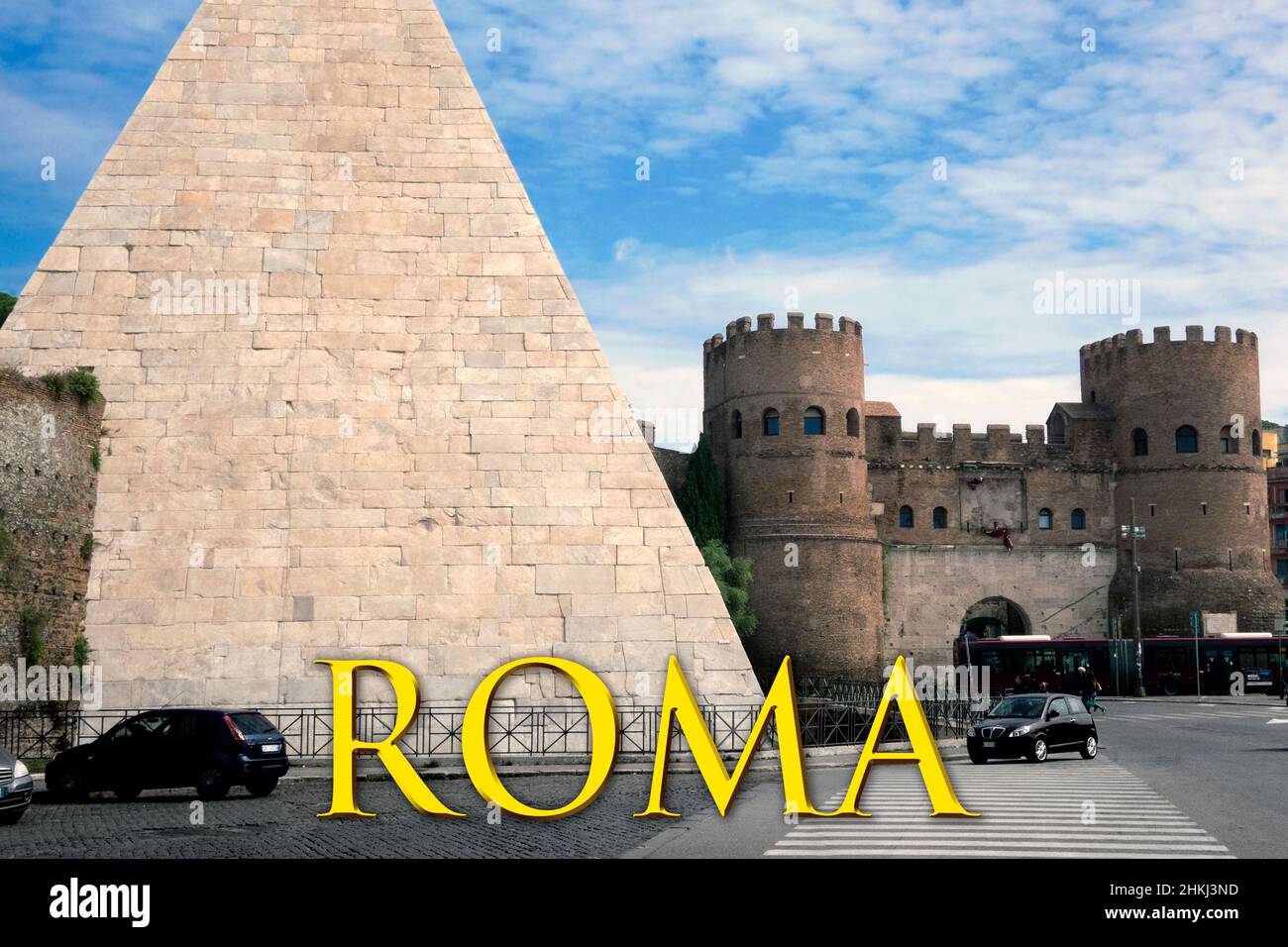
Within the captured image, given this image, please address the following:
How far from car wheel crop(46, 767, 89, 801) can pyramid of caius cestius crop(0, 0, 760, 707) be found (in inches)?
79.1

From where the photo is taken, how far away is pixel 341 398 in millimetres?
15547

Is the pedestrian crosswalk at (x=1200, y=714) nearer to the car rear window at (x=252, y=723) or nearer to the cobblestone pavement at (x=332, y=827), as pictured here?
the cobblestone pavement at (x=332, y=827)

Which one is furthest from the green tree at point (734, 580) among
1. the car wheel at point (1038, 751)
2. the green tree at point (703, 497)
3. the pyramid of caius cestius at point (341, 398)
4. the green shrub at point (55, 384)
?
the green shrub at point (55, 384)

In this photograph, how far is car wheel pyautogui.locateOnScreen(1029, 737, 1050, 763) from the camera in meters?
17.2

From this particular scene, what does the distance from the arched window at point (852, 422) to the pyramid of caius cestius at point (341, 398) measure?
105 feet

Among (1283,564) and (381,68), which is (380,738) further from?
(1283,564)

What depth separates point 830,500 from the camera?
46.4 metres

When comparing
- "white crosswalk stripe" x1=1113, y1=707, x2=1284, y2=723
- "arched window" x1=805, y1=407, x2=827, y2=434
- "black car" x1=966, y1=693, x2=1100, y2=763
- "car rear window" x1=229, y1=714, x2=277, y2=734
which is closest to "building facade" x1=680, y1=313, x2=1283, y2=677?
"arched window" x1=805, y1=407, x2=827, y2=434

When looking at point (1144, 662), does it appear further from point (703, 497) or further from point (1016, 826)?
point (1016, 826)

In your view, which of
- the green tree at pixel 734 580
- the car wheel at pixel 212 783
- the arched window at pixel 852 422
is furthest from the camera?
the arched window at pixel 852 422

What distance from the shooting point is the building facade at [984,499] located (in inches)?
1816

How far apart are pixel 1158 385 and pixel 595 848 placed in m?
45.6

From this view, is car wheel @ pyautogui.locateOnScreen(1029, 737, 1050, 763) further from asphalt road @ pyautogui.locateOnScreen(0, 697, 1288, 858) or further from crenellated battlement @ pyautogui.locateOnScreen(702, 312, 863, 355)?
crenellated battlement @ pyautogui.locateOnScreen(702, 312, 863, 355)
